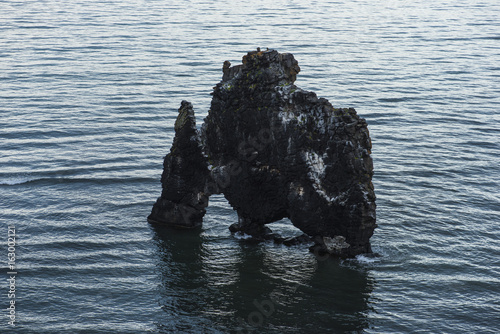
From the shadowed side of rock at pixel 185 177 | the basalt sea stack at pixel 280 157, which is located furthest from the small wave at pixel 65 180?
the basalt sea stack at pixel 280 157

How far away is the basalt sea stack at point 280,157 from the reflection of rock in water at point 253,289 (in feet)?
6.76

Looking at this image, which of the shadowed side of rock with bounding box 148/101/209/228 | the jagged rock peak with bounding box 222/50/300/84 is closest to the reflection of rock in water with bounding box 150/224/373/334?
the shadowed side of rock with bounding box 148/101/209/228

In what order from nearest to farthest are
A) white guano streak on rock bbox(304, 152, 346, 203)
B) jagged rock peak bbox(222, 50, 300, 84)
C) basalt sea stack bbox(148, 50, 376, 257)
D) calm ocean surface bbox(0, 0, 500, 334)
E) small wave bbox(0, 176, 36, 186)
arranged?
calm ocean surface bbox(0, 0, 500, 334)
basalt sea stack bbox(148, 50, 376, 257)
white guano streak on rock bbox(304, 152, 346, 203)
jagged rock peak bbox(222, 50, 300, 84)
small wave bbox(0, 176, 36, 186)

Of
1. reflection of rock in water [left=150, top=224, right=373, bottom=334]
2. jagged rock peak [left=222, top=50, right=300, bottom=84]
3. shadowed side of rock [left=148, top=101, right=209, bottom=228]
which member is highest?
jagged rock peak [left=222, top=50, right=300, bottom=84]

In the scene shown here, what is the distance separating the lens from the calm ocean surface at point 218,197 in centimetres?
3403

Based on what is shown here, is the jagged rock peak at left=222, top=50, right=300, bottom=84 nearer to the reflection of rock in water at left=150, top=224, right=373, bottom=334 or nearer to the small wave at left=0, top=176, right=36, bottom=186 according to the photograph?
the reflection of rock in water at left=150, top=224, right=373, bottom=334

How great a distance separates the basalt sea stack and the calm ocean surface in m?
2.60

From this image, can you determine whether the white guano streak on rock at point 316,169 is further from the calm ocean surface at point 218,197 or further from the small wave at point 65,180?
the small wave at point 65,180

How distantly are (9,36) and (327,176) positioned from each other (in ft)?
287

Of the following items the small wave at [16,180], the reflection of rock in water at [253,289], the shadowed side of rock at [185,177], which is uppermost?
the shadowed side of rock at [185,177]

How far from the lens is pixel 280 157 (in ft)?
125

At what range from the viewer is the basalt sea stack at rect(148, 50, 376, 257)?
36344 mm

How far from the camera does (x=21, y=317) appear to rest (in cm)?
3294

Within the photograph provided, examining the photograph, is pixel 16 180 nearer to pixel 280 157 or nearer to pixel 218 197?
pixel 218 197
